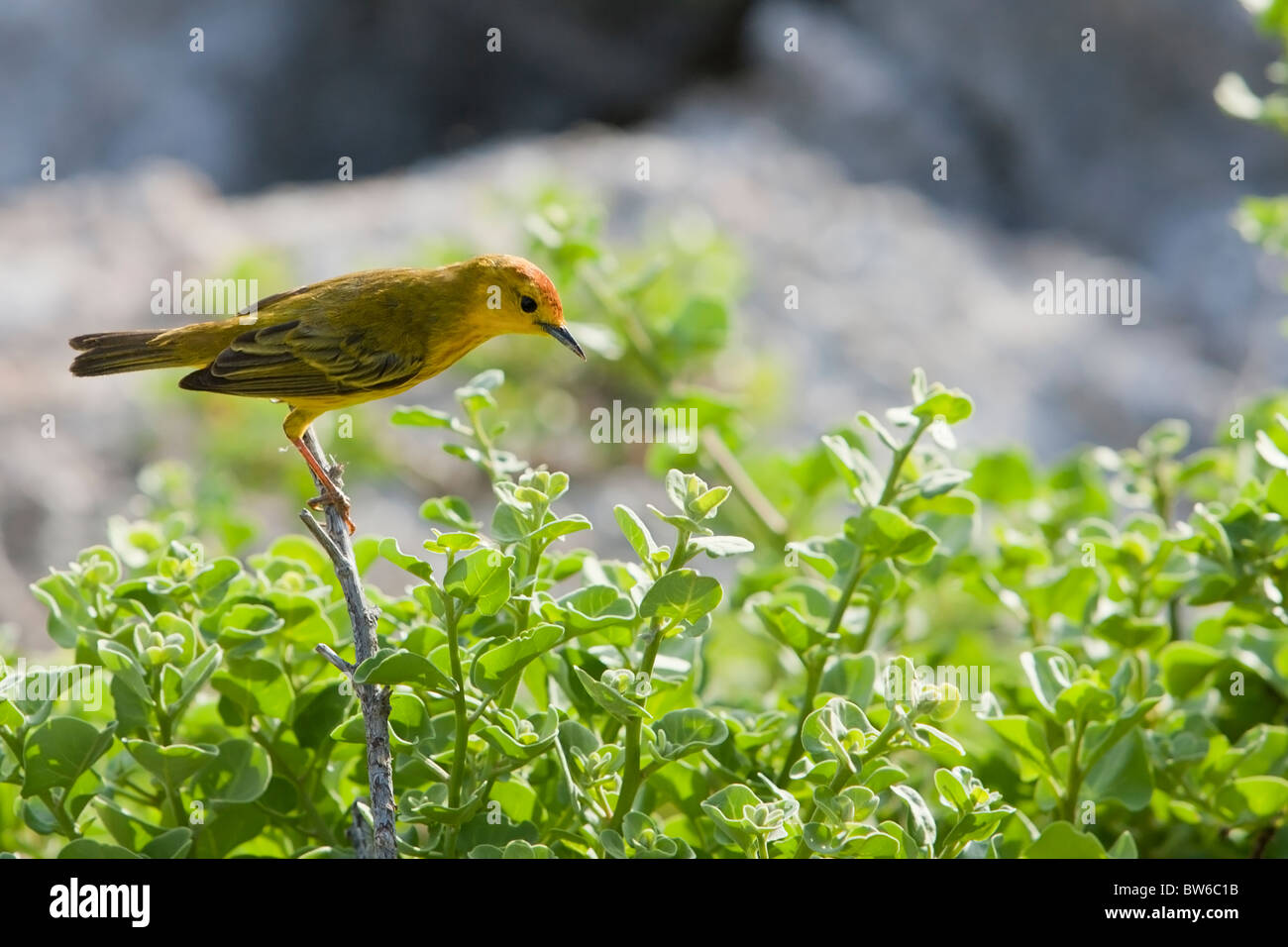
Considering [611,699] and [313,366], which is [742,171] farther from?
[611,699]

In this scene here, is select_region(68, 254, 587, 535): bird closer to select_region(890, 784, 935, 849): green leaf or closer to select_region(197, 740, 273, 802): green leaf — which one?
select_region(197, 740, 273, 802): green leaf

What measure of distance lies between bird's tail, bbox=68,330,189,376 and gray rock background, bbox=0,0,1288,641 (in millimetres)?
2280

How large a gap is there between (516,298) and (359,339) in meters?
0.21

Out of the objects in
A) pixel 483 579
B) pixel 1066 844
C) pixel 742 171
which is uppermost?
pixel 742 171

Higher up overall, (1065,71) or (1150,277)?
(1065,71)

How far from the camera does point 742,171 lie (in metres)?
5.53

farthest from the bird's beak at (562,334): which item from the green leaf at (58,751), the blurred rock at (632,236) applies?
the blurred rock at (632,236)

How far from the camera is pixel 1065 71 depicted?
578 centimetres

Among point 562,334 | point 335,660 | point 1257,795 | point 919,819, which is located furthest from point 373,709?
point 1257,795

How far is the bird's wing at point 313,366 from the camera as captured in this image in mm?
1575

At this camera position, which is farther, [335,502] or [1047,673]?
[335,502]
